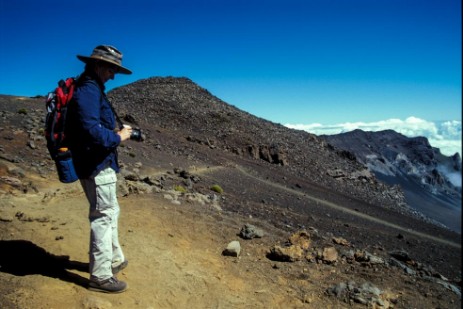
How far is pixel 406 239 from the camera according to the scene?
22.7 metres

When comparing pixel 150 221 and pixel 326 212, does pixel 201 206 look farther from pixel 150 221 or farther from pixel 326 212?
pixel 326 212

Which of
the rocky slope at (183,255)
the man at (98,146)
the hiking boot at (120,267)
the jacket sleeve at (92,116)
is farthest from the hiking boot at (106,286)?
the jacket sleeve at (92,116)

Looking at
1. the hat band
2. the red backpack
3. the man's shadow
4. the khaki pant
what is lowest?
the man's shadow

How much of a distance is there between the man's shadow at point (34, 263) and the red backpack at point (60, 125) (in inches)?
57.8

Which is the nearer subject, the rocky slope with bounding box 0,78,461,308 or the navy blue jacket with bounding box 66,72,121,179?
the navy blue jacket with bounding box 66,72,121,179

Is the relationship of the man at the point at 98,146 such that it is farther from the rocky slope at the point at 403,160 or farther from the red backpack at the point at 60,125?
the rocky slope at the point at 403,160

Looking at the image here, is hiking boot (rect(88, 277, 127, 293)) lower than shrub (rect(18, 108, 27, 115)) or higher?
lower

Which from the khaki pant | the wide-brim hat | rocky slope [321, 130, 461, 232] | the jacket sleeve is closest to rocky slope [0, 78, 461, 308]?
the khaki pant

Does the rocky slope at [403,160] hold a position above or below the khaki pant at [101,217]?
above

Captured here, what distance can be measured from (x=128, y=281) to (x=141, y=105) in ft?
131

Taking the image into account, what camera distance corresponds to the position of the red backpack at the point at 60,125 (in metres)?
4.04

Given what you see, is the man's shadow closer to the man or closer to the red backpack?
the man

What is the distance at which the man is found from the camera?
3990mm

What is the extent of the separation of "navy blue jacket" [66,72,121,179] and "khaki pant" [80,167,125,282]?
127 mm
